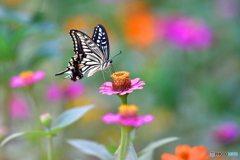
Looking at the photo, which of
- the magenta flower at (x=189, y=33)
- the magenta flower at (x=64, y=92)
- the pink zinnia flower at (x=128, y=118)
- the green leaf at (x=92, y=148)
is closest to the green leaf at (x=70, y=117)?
the green leaf at (x=92, y=148)

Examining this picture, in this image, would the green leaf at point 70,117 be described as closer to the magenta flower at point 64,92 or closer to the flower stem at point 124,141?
the flower stem at point 124,141

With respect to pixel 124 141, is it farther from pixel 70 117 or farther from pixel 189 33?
pixel 189 33

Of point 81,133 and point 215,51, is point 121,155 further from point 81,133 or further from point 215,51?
point 215,51

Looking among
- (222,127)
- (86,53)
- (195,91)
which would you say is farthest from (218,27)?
(86,53)

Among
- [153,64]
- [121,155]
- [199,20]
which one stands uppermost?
[199,20]

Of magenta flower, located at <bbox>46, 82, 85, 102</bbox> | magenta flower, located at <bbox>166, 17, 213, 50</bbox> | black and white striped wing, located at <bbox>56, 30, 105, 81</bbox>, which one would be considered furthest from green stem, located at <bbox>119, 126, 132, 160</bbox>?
magenta flower, located at <bbox>166, 17, 213, 50</bbox>

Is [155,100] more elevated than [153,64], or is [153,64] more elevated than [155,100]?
[153,64]

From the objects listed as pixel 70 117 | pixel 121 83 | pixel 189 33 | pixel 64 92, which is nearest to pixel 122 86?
pixel 121 83

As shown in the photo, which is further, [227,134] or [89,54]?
[227,134]
